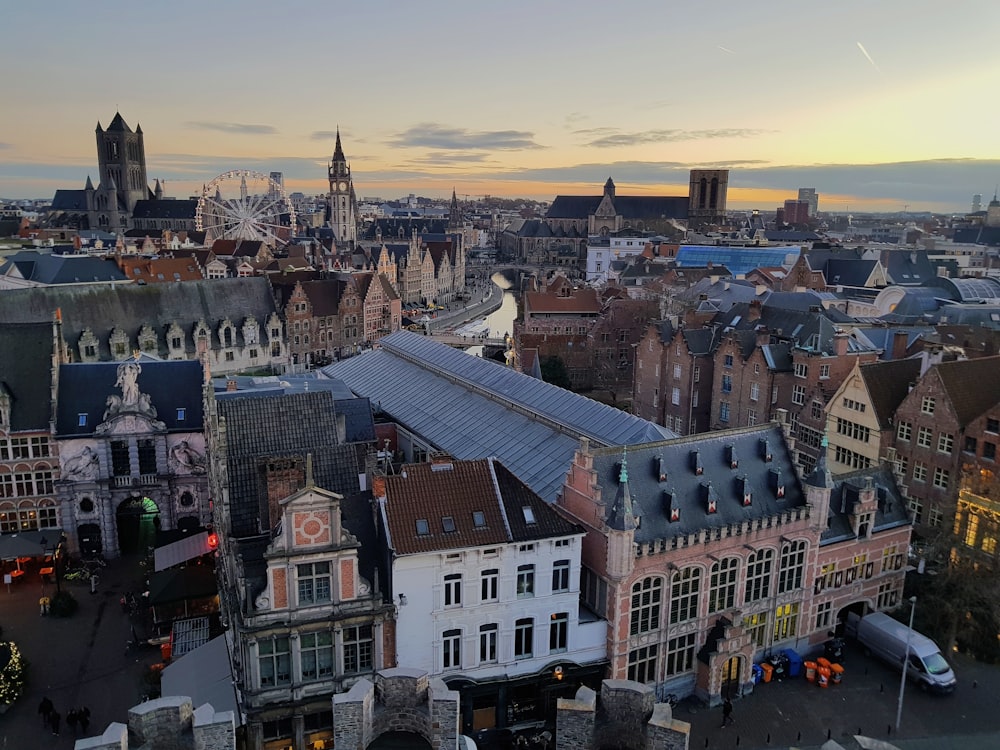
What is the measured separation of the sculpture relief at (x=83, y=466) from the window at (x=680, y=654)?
36679 mm

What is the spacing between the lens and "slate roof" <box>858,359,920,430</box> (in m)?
53.8

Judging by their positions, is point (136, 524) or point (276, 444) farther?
point (136, 524)

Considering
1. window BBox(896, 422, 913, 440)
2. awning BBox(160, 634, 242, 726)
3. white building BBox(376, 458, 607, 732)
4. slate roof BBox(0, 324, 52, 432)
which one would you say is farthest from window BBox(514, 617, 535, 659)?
slate roof BBox(0, 324, 52, 432)

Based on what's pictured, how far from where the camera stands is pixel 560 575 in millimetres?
32750

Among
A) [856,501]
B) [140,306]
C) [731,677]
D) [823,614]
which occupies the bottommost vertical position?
[731,677]

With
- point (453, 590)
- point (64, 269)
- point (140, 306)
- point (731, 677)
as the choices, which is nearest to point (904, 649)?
point (731, 677)

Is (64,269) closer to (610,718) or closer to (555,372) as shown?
(555,372)

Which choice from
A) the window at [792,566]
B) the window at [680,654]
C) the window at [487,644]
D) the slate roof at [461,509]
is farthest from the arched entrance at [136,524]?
the window at [792,566]

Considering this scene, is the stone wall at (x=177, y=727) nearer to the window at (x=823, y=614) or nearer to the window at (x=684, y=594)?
the window at (x=684, y=594)

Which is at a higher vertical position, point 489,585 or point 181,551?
point 489,585

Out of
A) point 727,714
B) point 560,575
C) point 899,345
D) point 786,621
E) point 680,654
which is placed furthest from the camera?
point 899,345

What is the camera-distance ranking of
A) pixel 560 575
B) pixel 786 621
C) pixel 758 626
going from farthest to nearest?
pixel 786 621
pixel 758 626
pixel 560 575

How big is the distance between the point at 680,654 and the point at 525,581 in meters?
8.78

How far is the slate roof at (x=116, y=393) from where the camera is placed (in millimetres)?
50156
